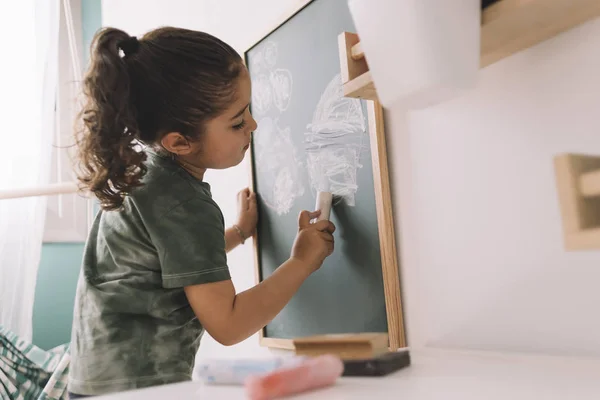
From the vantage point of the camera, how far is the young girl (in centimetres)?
72

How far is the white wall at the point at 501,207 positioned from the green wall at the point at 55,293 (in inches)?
61.1

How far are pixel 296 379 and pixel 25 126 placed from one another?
171cm

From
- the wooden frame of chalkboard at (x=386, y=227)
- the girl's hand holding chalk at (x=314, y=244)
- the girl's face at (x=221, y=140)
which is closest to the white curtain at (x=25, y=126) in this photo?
the girl's face at (x=221, y=140)

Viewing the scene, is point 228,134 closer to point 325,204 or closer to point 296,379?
point 325,204

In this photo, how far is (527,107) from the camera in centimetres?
55

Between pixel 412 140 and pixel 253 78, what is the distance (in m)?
0.47

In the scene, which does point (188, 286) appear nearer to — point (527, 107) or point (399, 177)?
point (399, 177)

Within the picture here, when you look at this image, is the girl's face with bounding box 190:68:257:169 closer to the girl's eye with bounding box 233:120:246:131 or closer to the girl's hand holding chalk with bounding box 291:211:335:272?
the girl's eye with bounding box 233:120:246:131

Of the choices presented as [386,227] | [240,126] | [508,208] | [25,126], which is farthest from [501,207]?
[25,126]

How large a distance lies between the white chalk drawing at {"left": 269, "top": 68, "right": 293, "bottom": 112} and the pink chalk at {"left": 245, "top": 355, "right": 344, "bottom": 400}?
0.58 meters

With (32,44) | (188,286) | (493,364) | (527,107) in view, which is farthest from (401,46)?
(32,44)

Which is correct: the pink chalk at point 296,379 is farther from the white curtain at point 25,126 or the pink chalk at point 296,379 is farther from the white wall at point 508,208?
the white curtain at point 25,126

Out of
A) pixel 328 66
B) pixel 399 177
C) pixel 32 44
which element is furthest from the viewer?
pixel 32 44

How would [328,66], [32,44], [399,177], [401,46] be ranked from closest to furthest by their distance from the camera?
1. [401,46]
2. [399,177]
3. [328,66]
4. [32,44]
